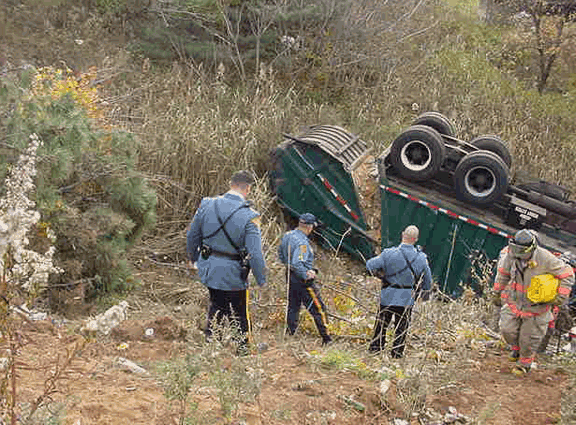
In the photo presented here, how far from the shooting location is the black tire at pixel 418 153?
8.88m

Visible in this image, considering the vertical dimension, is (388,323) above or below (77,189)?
below

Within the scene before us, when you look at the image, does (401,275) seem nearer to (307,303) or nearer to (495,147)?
(307,303)

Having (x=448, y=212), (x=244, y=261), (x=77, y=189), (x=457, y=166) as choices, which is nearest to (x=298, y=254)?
(x=244, y=261)

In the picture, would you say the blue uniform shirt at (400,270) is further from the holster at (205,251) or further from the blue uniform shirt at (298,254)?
the holster at (205,251)

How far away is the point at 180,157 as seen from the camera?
376 inches

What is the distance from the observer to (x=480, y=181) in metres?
8.72

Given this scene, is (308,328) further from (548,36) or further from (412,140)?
(548,36)

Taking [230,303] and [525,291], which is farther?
[525,291]

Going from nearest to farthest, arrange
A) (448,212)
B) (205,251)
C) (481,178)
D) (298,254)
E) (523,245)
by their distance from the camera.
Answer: (205,251)
(523,245)
(298,254)
(481,178)
(448,212)

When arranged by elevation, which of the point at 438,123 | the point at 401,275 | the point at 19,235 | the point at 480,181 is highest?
the point at 438,123

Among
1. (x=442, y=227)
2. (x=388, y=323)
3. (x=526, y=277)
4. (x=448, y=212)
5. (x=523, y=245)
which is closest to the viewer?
(x=523, y=245)

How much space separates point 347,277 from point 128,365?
5.19 m

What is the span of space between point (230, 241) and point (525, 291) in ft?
8.84

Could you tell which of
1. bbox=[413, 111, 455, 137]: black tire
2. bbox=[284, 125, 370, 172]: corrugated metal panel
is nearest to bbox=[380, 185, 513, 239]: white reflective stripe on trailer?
bbox=[284, 125, 370, 172]: corrugated metal panel
